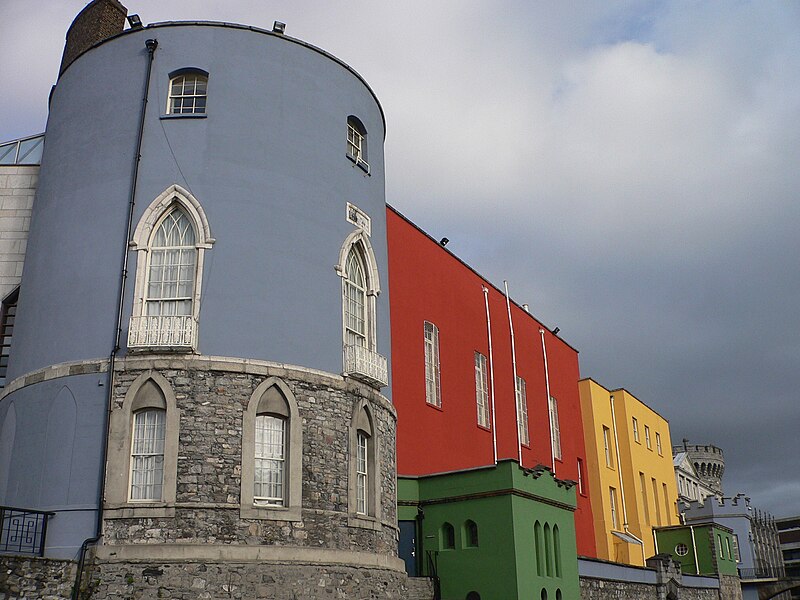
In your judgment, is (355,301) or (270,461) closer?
(270,461)

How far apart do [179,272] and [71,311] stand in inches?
92.4

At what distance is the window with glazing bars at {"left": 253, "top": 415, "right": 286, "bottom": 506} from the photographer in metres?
16.9

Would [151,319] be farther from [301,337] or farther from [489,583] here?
[489,583]

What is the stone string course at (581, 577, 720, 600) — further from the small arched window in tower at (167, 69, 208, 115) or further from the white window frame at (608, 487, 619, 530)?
the small arched window in tower at (167, 69, 208, 115)

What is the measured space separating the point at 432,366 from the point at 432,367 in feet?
0.11

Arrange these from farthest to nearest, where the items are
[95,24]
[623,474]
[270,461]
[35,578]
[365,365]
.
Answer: [623,474] < [95,24] < [365,365] < [270,461] < [35,578]

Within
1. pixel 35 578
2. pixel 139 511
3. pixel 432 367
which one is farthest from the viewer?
pixel 432 367

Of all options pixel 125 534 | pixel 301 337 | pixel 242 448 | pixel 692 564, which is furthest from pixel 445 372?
pixel 692 564

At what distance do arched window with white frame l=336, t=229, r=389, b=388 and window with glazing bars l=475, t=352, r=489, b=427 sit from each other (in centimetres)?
991

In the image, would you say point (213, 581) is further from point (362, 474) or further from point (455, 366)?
point (455, 366)

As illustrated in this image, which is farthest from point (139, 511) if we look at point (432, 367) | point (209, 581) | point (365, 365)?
point (432, 367)

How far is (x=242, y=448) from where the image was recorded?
658 inches

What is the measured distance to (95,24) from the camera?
2252cm

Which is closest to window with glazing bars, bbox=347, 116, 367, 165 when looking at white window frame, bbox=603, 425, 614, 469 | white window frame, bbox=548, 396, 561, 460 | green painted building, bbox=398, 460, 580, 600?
green painted building, bbox=398, 460, 580, 600
